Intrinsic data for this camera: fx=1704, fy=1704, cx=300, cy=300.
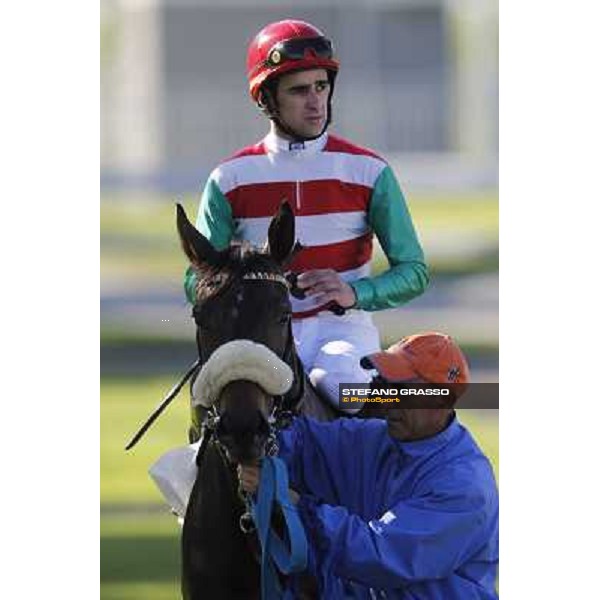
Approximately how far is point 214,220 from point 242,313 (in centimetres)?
63

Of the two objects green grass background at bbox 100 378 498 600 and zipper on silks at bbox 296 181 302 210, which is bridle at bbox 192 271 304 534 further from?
green grass background at bbox 100 378 498 600

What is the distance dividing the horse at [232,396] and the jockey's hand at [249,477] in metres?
0.04

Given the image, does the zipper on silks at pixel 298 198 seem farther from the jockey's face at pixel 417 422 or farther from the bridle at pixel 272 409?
the jockey's face at pixel 417 422

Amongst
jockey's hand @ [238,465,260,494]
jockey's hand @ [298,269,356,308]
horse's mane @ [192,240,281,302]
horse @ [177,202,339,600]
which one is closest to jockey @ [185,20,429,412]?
jockey's hand @ [298,269,356,308]

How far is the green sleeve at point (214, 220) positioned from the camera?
4504 millimetres

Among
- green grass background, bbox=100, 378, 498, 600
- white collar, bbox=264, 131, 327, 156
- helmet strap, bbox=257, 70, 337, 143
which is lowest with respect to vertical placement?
green grass background, bbox=100, 378, 498, 600

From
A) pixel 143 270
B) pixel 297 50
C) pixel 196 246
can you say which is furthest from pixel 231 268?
pixel 143 270

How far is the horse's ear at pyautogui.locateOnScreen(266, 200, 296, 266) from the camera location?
4121 millimetres

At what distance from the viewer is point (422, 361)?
4402 millimetres

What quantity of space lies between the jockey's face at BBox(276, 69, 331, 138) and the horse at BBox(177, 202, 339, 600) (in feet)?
1.35
